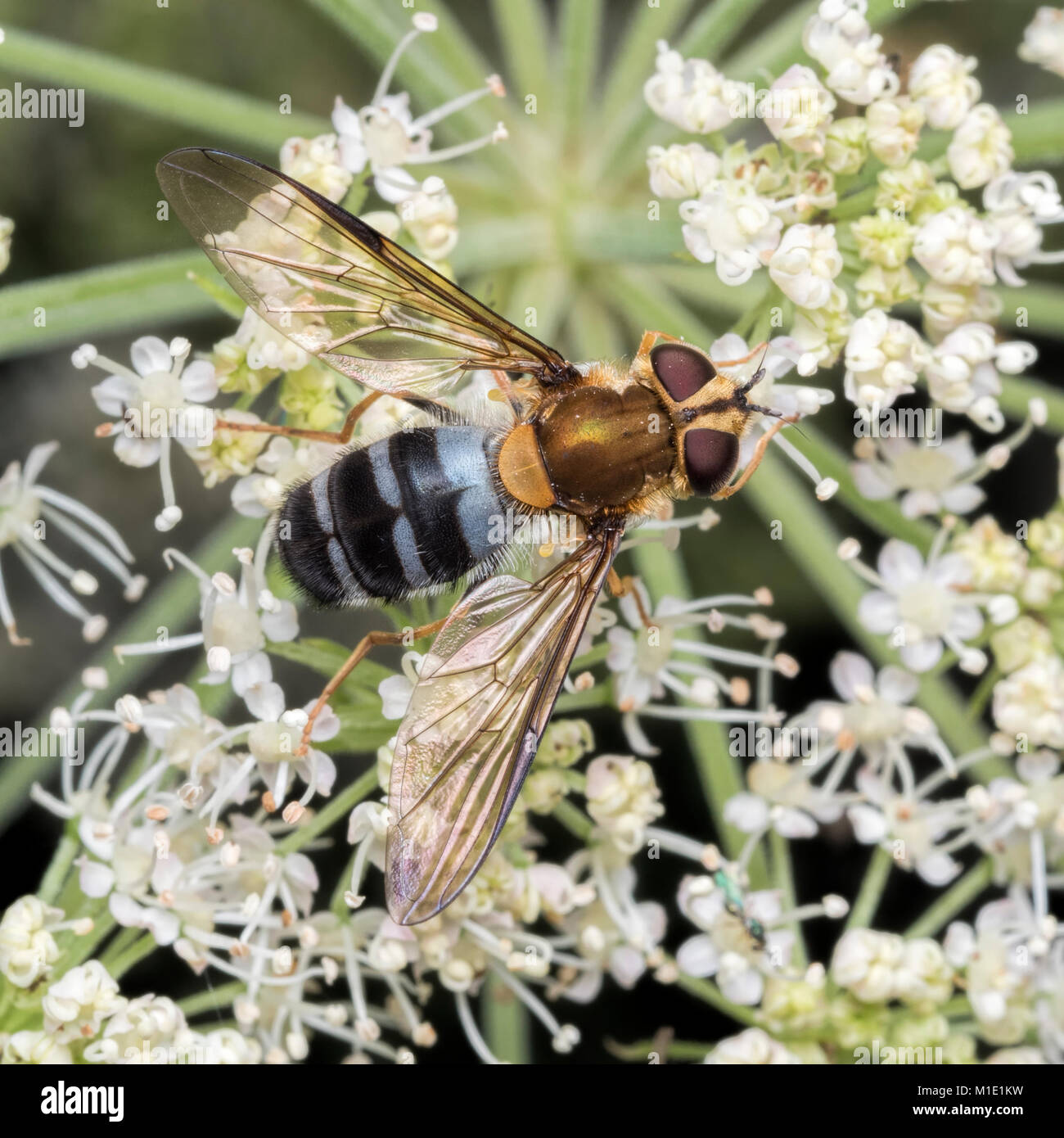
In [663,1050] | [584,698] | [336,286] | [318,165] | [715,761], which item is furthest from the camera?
[715,761]

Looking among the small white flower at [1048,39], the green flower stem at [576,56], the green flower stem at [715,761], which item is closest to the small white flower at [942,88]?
the small white flower at [1048,39]

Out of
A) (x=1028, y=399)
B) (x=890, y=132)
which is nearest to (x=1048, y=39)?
(x=890, y=132)

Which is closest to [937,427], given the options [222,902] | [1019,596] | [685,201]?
[1019,596]

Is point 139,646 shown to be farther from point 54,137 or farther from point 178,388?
point 54,137

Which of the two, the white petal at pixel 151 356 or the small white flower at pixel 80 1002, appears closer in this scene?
the small white flower at pixel 80 1002

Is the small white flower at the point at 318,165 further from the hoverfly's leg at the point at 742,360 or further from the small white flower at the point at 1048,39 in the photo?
the small white flower at the point at 1048,39

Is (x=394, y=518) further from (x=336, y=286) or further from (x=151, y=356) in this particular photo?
(x=151, y=356)

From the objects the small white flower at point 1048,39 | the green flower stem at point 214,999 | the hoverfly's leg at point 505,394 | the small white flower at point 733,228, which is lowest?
the green flower stem at point 214,999
